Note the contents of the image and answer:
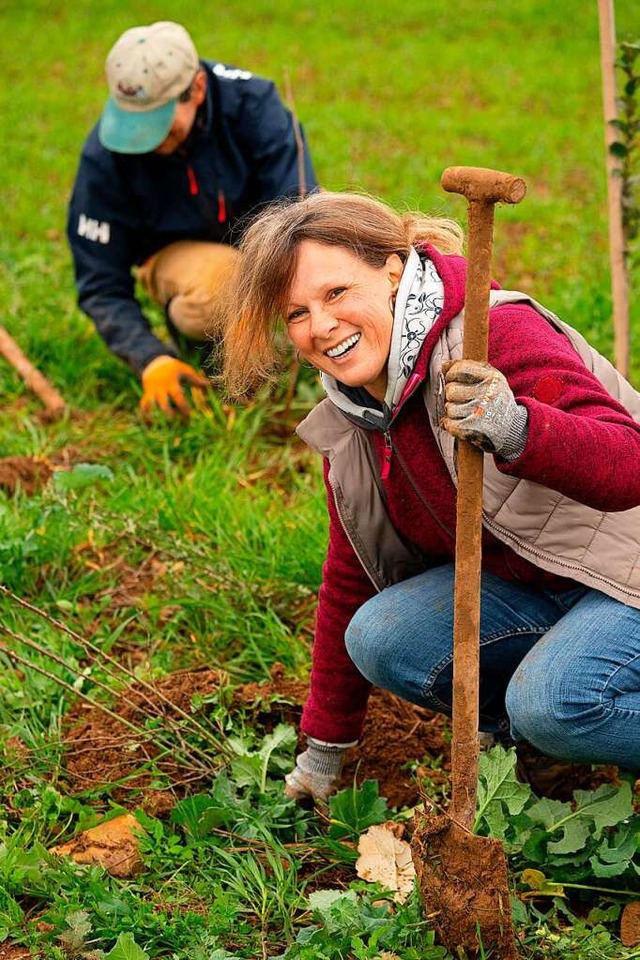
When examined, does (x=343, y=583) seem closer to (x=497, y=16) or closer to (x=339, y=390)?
(x=339, y=390)

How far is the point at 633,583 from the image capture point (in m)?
2.03

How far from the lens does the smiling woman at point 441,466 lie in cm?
191

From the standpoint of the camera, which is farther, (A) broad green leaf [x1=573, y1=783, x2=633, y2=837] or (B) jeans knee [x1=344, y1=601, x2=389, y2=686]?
(B) jeans knee [x1=344, y1=601, x2=389, y2=686]

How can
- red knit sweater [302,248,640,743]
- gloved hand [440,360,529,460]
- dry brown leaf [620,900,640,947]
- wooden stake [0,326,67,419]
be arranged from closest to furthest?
gloved hand [440,360,529,460] → red knit sweater [302,248,640,743] → dry brown leaf [620,900,640,947] → wooden stake [0,326,67,419]

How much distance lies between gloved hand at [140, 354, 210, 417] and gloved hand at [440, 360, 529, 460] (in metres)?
→ 2.36

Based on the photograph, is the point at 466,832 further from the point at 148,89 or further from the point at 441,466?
the point at 148,89

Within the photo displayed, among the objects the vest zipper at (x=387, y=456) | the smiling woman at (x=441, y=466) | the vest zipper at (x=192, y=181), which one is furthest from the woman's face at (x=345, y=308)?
the vest zipper at (x=192, y=181)

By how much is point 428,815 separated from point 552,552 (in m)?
0.48

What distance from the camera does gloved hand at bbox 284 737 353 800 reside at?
2357 mm

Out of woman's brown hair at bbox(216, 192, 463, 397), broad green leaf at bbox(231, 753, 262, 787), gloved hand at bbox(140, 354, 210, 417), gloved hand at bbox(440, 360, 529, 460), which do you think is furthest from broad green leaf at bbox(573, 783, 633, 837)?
gloved hand at bbox(140, 354, 210, 417)

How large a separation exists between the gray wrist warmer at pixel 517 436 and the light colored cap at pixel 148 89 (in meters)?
2.41

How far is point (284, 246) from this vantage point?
2.04 meters

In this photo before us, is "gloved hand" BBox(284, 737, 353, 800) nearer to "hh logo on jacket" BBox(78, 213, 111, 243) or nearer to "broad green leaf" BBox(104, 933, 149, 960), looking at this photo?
"broad green leaf" BBox(104, 933, 149, 960)

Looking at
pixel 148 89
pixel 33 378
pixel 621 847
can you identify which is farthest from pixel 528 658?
pixel 33 378
